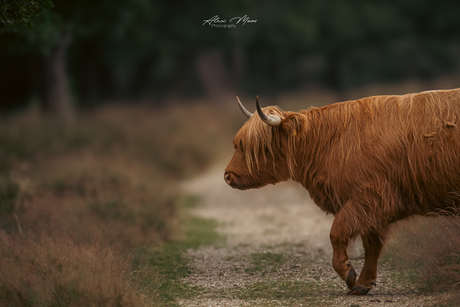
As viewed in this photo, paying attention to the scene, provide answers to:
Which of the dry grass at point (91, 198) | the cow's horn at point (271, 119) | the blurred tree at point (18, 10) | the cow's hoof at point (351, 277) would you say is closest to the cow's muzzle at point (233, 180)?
the cow's horn at point (271, 119)

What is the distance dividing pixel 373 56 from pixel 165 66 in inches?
435

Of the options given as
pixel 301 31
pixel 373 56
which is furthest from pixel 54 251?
pixel 373 56

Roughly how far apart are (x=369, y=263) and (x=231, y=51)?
2416 cm

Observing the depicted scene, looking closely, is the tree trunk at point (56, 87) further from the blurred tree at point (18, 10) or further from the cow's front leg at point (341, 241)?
the cow's front leg at point (341, 241)

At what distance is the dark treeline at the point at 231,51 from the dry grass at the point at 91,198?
2.39 m

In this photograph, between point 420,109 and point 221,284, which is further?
point 221,284

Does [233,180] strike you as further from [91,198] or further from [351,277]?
[91,198]

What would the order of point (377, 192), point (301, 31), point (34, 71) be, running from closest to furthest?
point (377, 192), point (34, 71), point (301, 31)

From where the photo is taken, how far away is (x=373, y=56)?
2936cm

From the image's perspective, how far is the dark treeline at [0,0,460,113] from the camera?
15.9 m

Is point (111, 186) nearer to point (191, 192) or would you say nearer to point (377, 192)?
point (191, 192)

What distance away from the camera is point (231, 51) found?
28312 mm

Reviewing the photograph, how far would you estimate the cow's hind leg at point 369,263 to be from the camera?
16.3 ft

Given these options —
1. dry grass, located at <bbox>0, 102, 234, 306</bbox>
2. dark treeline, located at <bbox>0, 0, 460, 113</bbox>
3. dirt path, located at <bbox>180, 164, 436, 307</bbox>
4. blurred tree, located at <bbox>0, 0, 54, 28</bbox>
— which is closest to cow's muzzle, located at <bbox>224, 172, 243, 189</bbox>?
dirt path, located at <bbox>180, 164, 436, 307</bbox>
